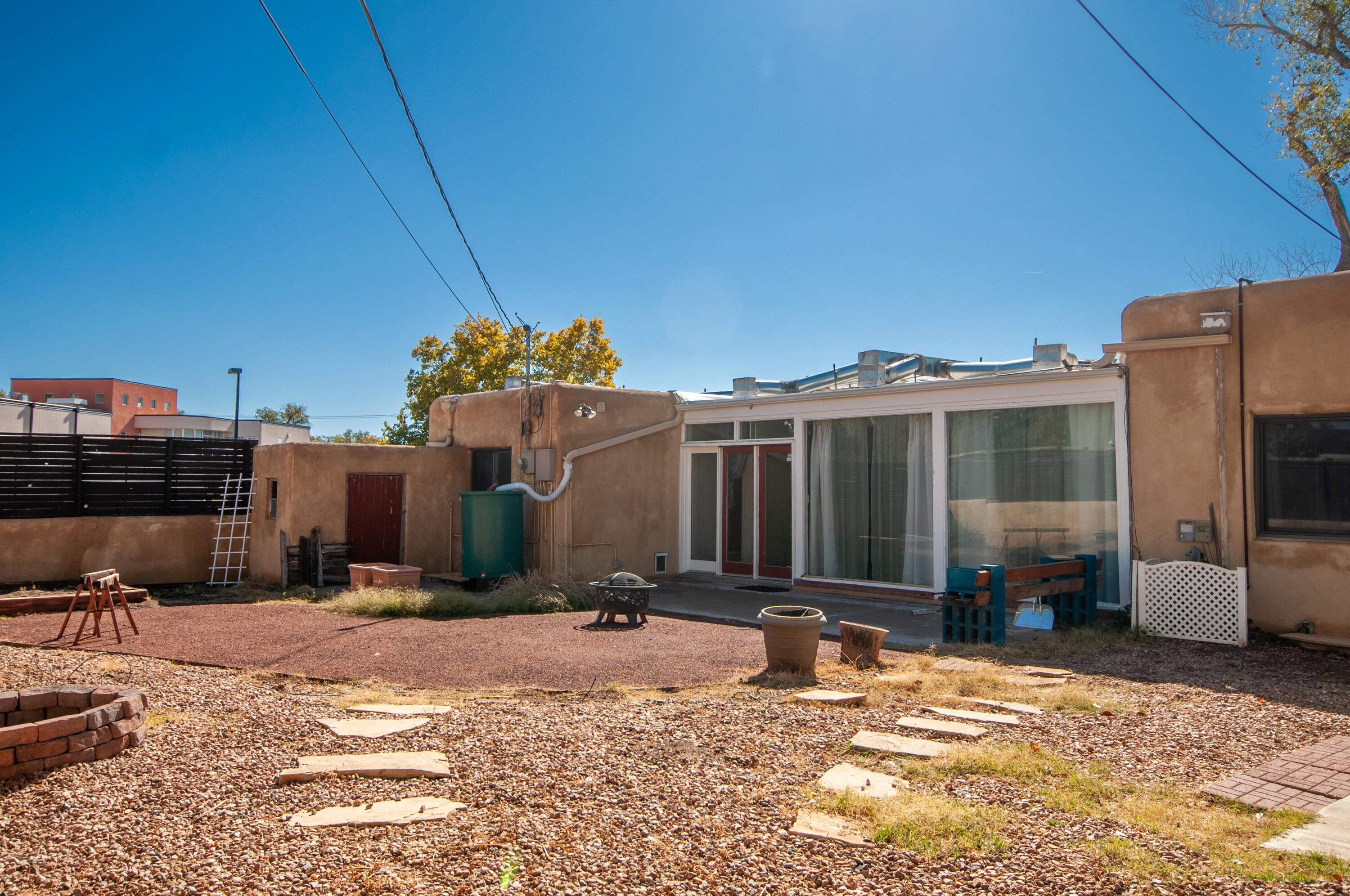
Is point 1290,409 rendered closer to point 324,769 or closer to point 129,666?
point 324,769

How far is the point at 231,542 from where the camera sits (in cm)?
1319

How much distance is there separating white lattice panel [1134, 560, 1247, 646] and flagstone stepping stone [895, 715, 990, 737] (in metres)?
4.02

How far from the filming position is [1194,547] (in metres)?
8.30

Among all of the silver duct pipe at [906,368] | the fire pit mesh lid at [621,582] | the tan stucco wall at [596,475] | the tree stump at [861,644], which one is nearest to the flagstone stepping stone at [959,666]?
the tree stump at [861,644]

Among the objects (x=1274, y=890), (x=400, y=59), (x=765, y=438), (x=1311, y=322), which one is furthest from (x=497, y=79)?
(x=1274, y=890)

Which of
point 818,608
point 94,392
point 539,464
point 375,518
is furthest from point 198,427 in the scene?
point 818,608

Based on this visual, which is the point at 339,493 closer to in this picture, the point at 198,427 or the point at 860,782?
the point at 860,782

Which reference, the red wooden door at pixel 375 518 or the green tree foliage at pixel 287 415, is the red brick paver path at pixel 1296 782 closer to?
the red wooden door at pixel 375 518

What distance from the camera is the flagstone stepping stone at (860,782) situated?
393 cm

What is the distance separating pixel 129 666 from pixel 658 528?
25.3 feet

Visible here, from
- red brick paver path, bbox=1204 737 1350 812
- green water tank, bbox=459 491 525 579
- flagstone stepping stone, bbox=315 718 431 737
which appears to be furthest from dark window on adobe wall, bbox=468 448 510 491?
red brick paver path, bbox=1204 737 1350 812

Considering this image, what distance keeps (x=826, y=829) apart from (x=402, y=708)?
10.3ft

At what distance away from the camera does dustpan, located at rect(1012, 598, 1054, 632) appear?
28.3ft

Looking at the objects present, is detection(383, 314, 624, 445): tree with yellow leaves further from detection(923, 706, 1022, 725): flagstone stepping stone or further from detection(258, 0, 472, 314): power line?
detection(923, 706, 1022, 725): flagstone stepping stone
